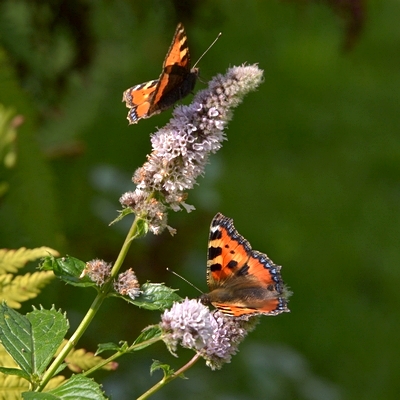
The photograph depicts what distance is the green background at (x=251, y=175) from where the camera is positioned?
4.23m

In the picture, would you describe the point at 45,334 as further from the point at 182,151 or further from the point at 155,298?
the point at 182,151

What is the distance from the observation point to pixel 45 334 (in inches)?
70.6

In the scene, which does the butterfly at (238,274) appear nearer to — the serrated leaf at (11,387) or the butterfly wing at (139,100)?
the butterfly wing at (139,100)

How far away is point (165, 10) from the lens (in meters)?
4.40

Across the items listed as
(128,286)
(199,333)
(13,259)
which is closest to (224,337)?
(199,333)

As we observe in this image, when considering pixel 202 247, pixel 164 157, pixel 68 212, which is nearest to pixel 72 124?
pixel 68 212

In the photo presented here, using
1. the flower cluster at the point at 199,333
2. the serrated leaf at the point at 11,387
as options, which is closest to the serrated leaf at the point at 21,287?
the serrated leaf at the point at 11,387

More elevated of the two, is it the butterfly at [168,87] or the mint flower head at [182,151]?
the butterfly at [168,87]

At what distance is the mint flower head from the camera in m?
1.90

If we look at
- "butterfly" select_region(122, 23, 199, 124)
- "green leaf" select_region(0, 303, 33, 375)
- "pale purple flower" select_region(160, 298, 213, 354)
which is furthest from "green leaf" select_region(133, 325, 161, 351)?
"butterfly" select_region(122, 23, 199, 124)

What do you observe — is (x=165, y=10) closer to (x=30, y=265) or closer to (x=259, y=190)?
(x=30, y=265)

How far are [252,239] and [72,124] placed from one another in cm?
194

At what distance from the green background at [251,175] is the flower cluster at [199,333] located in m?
1.77

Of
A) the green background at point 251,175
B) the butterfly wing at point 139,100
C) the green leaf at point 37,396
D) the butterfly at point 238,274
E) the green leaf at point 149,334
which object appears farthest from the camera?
the green background at point 251,175
